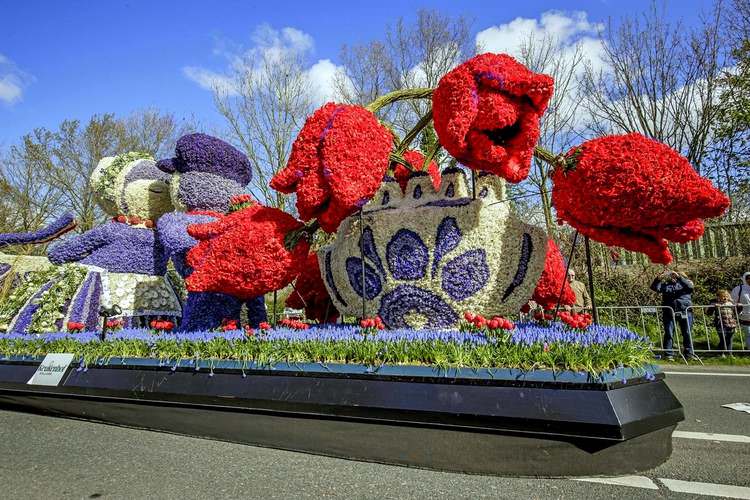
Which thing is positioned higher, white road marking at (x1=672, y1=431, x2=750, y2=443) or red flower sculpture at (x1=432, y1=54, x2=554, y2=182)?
red flower sculpture at (x1=432, y1=54, x2=554, y2=182)

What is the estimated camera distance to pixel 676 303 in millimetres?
7738

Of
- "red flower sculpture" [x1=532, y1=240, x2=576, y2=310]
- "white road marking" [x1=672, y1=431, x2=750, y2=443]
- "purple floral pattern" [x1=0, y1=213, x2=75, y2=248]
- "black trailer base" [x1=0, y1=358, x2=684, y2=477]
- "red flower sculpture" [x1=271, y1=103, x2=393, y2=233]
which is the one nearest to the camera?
"black trailer base" [x1=0, y1=358, x2=684, y2=477]

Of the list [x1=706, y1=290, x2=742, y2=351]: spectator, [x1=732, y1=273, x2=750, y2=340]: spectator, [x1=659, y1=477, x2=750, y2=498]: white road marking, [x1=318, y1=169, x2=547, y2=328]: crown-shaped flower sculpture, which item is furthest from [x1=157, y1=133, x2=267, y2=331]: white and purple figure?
[x1=732, y1=273, x2=750, y2=340]: spectator

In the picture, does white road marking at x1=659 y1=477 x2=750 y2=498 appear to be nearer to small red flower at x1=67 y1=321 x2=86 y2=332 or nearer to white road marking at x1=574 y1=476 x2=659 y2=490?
white road marking at x1=574 y1=476 x2=659 y2=490

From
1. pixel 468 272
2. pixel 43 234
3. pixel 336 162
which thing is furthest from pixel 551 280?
pixel 43 234

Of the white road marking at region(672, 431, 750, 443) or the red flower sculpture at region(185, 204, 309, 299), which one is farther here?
the red flower sculpture at region(185, 204, 309, 299)

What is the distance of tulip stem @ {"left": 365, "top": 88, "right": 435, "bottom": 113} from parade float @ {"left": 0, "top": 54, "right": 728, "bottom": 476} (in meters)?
0.03

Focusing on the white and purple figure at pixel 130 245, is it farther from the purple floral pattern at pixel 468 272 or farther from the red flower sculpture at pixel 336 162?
the purple floral pattern at pixel 468 272

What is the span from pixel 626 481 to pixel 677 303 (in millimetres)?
6075

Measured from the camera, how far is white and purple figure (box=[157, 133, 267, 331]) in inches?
234

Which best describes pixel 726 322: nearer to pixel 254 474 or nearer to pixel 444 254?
pixel 444 254

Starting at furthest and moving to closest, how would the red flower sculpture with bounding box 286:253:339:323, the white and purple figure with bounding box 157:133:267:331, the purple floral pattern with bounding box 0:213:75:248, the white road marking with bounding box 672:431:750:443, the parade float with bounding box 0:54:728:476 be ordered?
the purple floral pattern with bounding box 0:213:75:248 → the white and purple figure with bounding box 157:133:267:331 → the red flower sculpture with bounding box 286:253:339:323 → the white road marking with bounding box 672:431:750:443 → the parade float with bounding box 0:54:728:476

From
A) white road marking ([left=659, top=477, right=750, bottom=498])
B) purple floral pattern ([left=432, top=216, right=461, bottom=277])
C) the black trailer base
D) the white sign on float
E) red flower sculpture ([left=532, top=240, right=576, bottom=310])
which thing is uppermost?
purple floral pattern ([left=432, top=216, right=461, bottom=277])

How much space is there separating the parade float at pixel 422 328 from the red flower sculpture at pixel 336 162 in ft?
0.05
